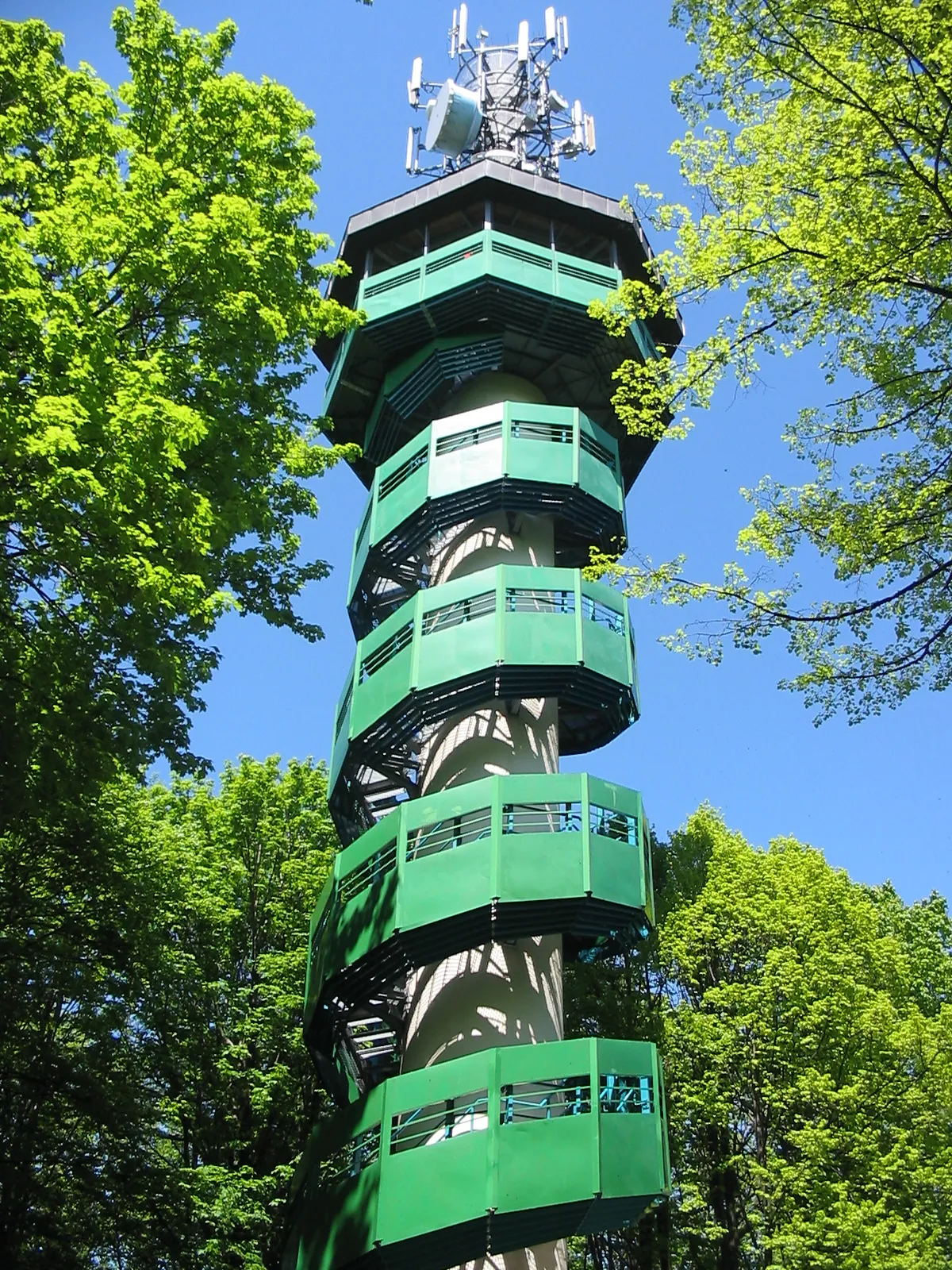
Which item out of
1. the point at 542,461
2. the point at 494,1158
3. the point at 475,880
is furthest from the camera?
the point at 542,461

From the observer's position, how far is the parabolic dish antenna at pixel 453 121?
2847cm

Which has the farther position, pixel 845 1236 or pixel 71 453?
pixel 845 1236

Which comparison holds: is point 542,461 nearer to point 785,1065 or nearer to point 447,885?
point 447,885

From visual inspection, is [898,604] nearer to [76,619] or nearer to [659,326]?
[76,619]

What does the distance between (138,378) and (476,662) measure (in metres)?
8.48

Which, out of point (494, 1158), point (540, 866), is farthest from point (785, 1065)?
point (494, 1158)

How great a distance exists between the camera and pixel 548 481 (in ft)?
68.6

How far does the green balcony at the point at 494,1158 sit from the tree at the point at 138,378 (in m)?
5.92

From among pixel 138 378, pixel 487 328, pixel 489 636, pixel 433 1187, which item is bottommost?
pixel 433 1187

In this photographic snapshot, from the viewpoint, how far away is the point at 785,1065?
20.8 m

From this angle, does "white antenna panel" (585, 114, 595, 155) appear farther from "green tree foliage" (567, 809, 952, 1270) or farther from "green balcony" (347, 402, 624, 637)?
"green tree foliage" (567, 809, 952, 1270)

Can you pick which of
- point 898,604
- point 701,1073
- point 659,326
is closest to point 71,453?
point 898,604

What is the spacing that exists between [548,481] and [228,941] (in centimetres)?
1050

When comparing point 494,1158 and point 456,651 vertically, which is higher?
point 456,651
